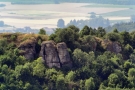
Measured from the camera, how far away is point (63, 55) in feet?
127

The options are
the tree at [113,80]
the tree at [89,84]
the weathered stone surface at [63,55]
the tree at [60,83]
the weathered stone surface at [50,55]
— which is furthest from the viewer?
the weathered stone surface at [63,55]

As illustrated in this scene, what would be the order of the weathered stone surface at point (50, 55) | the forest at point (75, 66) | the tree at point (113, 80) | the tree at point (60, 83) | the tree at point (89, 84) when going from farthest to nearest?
the weathered stone surface at point (50, 55), the tree at point (113, 80), the tree at point (89, 84), the forest at point (75, 66), the tree at point (60, 83)

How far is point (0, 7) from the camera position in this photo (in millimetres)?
143500

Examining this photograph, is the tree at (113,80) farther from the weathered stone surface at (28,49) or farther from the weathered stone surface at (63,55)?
the weathered stone surface at (28,49)

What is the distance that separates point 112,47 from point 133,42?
107 inches

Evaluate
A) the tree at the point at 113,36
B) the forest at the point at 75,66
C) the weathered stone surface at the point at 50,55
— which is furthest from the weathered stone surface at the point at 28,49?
the tree at the point at 113,36

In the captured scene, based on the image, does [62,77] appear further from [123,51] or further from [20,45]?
[123,51]

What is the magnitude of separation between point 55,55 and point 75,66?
5.15 feet

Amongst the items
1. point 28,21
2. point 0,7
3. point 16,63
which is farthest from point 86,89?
point 0,7

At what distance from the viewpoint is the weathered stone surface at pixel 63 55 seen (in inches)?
1518

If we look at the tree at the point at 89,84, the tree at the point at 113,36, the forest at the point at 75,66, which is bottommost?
the tree at the point at 89,84

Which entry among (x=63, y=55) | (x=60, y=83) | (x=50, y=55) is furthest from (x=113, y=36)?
(x=60, y=83)

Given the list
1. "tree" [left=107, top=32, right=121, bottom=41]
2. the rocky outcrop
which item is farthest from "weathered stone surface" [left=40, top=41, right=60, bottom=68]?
"tree" [left=107, top=32, right=121, bottom=41]

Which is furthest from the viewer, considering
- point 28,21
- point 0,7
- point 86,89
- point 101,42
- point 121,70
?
point 0,7
